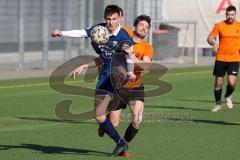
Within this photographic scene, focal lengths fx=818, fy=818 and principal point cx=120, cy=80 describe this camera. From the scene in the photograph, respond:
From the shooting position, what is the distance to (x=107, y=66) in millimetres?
10398

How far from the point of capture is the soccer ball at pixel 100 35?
395 inches

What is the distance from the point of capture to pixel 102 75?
10.4m

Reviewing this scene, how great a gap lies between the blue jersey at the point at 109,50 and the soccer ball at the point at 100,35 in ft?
0.43

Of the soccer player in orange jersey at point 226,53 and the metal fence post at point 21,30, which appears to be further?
the metal fence post at point 21,30

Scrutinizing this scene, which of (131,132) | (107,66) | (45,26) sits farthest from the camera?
(45,26)

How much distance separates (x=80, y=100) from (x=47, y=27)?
31.4 ft

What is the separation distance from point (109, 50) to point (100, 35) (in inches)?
13.0

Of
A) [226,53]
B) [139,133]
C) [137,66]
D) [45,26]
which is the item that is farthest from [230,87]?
[45,26]

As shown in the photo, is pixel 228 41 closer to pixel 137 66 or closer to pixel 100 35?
pixel 137 66

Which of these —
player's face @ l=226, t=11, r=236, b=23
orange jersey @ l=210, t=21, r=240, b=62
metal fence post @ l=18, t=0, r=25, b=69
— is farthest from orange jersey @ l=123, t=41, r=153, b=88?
metal fence post @ l=18, t=0, r=25, b=69

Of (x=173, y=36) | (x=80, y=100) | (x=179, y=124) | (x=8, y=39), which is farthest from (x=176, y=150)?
(x=173, y=36)

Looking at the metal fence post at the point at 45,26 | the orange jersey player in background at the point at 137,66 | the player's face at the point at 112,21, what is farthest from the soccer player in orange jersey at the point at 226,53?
the metal fence post at the point at 45,26

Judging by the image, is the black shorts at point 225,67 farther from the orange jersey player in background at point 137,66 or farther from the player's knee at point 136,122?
the player's knee at point 136,122

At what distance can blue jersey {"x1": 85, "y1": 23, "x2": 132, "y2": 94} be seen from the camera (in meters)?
10.2
